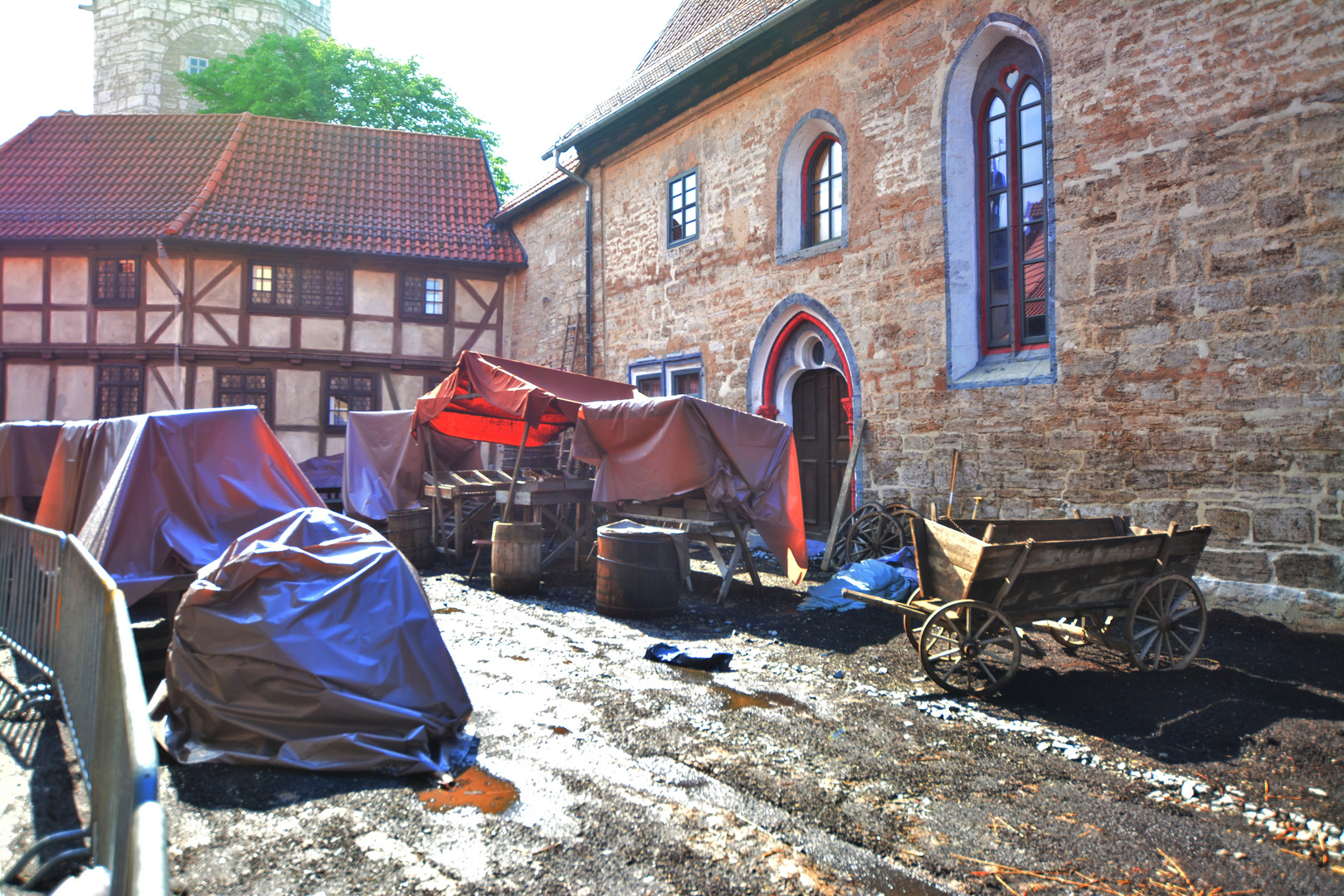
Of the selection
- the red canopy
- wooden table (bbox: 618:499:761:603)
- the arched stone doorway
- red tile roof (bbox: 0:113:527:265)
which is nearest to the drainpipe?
red tile roof (bbox: 0:113:527:265)

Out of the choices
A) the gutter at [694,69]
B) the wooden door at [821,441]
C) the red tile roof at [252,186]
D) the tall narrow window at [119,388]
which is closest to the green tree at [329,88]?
the red tile roof at [252,186]

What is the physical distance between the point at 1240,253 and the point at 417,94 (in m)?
25.1

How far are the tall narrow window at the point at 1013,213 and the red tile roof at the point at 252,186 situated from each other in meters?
12.0

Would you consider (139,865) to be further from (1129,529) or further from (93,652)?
(1129,529)

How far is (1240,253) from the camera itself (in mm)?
6883

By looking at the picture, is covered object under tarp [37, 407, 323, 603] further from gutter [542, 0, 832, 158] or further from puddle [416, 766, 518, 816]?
gutter [542, 0, 832, 158]

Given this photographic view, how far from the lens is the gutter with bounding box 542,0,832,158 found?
1046cm

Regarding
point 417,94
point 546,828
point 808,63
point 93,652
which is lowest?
point 546,828

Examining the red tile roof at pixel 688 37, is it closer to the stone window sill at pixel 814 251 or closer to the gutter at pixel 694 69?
the gutter at pixel 694 69

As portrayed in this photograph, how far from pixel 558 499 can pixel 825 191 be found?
18.2 ft

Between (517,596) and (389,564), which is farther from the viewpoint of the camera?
(517,596)

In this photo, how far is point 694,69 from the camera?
12062 millimetres

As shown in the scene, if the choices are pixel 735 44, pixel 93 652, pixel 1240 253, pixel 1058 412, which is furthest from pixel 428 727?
pixel 735 44

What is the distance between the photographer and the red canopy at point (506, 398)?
949 centimetres
